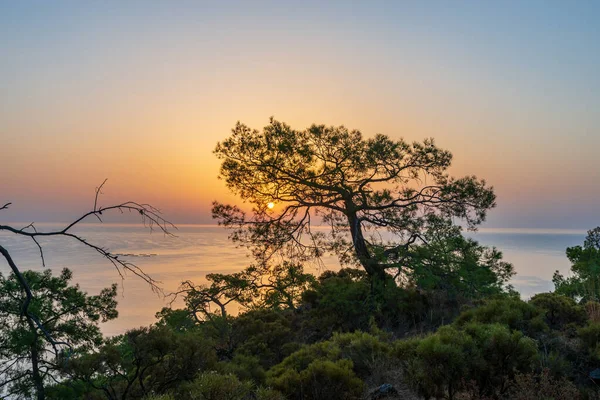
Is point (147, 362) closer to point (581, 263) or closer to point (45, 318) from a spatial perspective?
point (45, 318)

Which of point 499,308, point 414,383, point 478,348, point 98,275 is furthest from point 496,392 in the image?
point 98,275

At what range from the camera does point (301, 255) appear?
15148 millimetres

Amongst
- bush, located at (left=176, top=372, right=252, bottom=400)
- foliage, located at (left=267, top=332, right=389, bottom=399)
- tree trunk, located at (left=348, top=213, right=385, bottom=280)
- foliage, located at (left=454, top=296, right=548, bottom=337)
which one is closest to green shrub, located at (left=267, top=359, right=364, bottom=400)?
foliage, located at (left=267, top=332, right=389, bottom=399)

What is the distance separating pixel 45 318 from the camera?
11.7m

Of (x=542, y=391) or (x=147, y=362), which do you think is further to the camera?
(x=147, y=362)

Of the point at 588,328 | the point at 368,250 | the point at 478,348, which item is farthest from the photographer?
the point at 368,250

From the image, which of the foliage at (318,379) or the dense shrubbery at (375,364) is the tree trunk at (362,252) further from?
the foliage at (318,379)

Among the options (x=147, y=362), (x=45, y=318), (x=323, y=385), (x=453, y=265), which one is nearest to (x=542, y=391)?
(x=323, y=385)

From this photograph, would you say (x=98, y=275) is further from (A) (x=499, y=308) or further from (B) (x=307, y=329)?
(A) (x=499, y=308)

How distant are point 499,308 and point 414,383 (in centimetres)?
379

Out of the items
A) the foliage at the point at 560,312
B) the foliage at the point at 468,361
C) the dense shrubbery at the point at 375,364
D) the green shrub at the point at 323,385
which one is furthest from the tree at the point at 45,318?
the foliage at the point at 560,312

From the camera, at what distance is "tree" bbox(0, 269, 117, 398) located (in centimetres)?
1092

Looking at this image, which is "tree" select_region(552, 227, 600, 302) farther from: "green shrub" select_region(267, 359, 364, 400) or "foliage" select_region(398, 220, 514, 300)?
"green shrub" select_region(267, 359, 364, 400)

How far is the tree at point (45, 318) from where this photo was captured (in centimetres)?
1092
